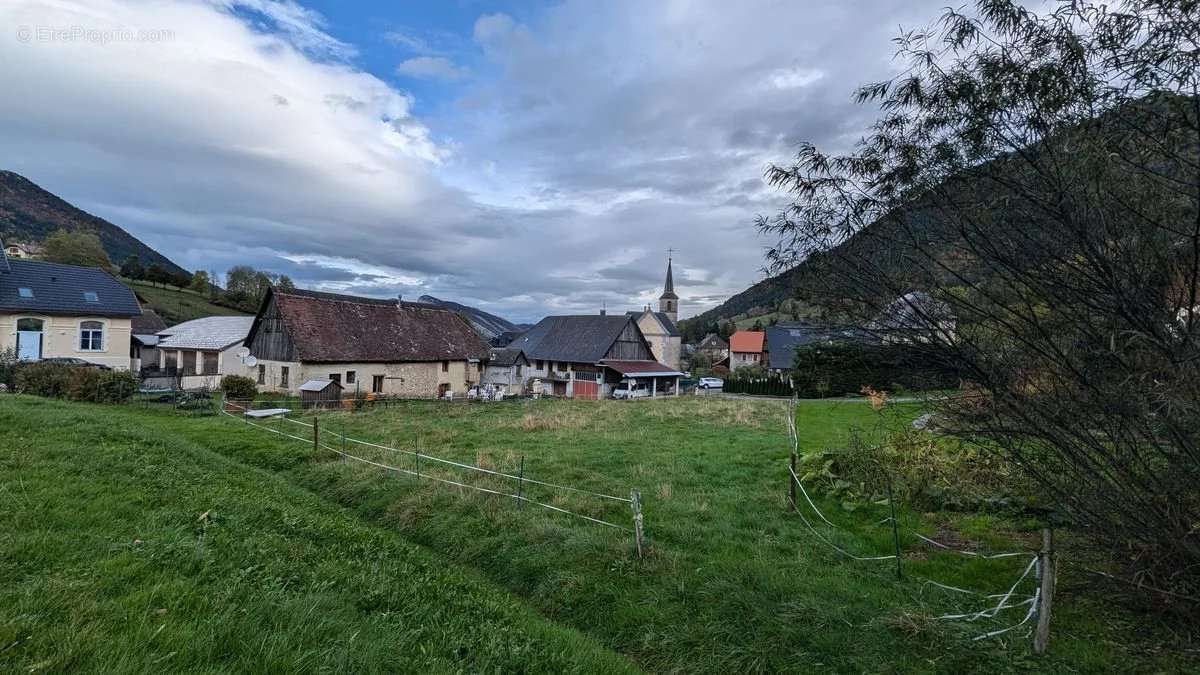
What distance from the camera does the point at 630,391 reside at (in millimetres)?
41250

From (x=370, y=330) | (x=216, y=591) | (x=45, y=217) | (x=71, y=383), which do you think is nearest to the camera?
(x=216, y=591)

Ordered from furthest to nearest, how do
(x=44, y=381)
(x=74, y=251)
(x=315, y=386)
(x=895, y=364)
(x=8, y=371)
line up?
(x=74, y=251), (x=315, y=386), (x=8, y=371), (x=44, y=381), (x=895, y=364)

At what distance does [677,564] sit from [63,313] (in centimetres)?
3605

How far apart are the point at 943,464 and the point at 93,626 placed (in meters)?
11.4

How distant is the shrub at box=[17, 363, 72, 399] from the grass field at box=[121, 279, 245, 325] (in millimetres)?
40580

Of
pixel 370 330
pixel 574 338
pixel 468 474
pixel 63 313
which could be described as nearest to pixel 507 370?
pixel 574 338

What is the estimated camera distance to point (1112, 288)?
3730 mm

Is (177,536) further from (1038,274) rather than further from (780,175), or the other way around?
(1038,274)

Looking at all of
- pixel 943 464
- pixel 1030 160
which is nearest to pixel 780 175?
pixel 1030 160

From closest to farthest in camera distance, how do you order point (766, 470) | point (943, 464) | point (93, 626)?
point (93, 626)
point (943, 464)
point (766, 470)

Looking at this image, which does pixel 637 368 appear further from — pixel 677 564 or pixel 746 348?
pixel 677 564

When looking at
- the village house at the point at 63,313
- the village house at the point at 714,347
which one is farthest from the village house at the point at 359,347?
the village house at the point at 714,347

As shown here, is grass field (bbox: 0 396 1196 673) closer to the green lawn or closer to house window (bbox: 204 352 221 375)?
the green lawn

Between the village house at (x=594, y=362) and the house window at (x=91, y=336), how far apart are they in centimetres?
2390
